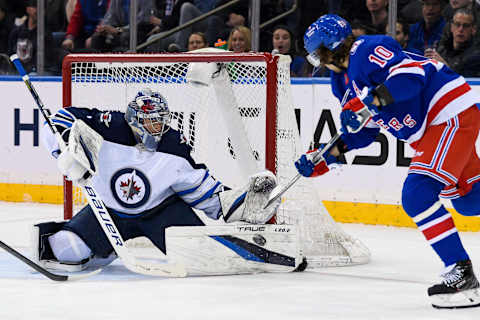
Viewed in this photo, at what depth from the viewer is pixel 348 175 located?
5320 mm

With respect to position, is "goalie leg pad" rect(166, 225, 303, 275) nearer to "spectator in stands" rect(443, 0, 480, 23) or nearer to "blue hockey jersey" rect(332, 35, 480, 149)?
"blue hockey jersey" rect(332, 35, 480, 149)

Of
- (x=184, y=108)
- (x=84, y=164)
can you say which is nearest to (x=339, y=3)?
(x=184, y=108)

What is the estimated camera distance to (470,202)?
3.19 metres

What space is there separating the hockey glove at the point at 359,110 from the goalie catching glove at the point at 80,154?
96cm

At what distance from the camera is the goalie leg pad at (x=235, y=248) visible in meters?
3.50

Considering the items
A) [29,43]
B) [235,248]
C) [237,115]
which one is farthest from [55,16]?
[235,248]

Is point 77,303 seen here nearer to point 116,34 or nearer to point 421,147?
point 421,147

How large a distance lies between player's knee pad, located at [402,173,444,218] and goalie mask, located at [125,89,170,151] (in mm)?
1067

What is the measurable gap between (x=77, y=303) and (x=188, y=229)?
63 cm

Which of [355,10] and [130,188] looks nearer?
[130,188]

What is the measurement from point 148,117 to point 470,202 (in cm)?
122

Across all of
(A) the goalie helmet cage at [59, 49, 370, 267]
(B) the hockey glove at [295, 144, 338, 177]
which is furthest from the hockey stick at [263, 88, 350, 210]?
(A) the goalie helmet cage at [59, 49, 370, 267]

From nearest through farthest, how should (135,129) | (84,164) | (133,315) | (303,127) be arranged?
(133,315)
(84,164)
(135,129)
(303,127)

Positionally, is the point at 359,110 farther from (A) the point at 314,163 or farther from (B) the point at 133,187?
(B) the point at 133,187
